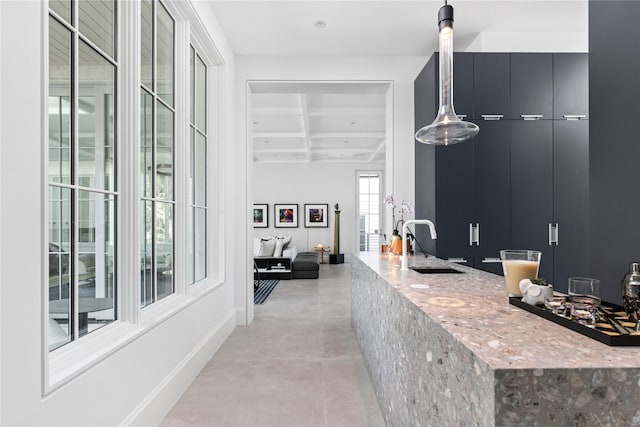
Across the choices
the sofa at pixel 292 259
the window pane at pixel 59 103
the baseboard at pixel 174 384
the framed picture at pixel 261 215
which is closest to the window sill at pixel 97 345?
the baseboard at pixel 174 384

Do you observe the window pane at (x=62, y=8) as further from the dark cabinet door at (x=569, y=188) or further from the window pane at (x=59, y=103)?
the dark cabinet door at (x=569, y=188)

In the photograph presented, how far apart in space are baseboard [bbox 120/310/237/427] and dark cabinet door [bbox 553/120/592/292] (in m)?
3.14

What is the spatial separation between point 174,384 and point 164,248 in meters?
0.86

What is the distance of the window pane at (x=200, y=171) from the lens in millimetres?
3293

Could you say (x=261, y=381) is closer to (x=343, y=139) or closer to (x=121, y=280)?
(x=121, y=280)

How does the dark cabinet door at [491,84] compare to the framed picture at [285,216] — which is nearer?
the dark cabinet door at [491,84]

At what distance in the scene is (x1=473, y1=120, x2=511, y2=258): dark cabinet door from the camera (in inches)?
142

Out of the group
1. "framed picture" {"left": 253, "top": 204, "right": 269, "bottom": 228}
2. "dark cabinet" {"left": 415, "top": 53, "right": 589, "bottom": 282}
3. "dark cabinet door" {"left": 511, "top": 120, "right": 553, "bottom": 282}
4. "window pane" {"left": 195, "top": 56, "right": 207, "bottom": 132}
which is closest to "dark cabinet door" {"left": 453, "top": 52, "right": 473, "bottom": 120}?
"dark cabinet" {"left": 415, "top": 53, "right": 589, "bottom": 282}

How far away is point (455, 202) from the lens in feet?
11.9

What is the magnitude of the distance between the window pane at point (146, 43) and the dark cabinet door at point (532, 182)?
10.2 ft

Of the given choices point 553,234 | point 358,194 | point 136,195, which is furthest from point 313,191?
point 136,195

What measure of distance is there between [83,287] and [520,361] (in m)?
1.70

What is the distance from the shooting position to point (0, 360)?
44.2 inches

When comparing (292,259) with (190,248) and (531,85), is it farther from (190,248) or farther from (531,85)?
(531,85)
